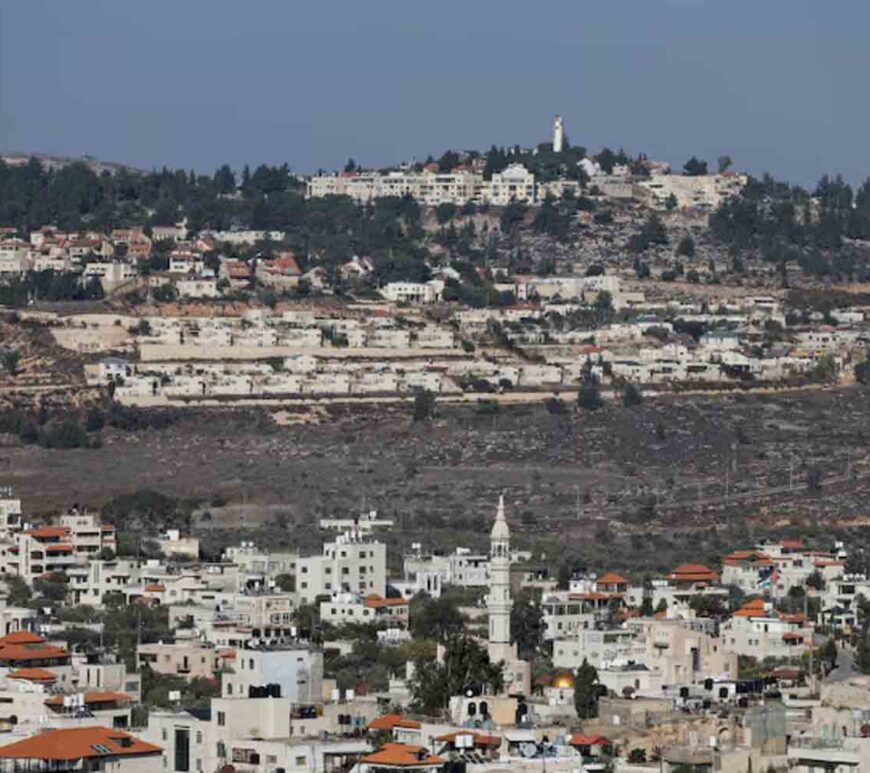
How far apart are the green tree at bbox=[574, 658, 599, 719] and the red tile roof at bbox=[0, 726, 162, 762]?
8150mm

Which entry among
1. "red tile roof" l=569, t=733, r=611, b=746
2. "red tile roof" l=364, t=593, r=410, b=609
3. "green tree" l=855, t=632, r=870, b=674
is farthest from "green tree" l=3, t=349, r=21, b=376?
"red tile roof" l=569, t=733, r=611, b=746

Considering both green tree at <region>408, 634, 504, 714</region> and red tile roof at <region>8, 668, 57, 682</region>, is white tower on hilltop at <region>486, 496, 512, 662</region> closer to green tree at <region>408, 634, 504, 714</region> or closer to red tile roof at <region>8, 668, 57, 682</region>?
green tree at <region>408, 634, 504, 714</region>

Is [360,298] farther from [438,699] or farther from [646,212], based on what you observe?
[438,699]

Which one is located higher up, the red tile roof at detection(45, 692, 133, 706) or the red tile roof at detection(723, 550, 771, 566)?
the red tile roof at detection(723, 550, 771, 566)

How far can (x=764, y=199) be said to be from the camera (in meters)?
155

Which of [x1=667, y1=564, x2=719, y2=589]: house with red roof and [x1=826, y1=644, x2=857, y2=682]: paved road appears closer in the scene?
[x1=826, y1=644, x2=857, y2=682]: paved road

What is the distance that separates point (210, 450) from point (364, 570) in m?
34.1

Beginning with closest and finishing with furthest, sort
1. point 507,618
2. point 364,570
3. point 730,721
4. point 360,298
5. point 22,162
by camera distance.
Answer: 1. point 730,721
2. point 507,618
3. point 364,570
4. point 360,298
5. point 22,162

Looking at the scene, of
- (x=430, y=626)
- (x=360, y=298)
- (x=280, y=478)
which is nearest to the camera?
(x=430, y=626)

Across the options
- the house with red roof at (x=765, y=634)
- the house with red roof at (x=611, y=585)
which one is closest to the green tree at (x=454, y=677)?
the house with red roof at (x=765, y=634)

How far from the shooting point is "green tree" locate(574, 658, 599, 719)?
48.4 meters

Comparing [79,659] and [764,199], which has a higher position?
[764,199]

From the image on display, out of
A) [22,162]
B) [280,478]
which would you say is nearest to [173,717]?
[280,478]

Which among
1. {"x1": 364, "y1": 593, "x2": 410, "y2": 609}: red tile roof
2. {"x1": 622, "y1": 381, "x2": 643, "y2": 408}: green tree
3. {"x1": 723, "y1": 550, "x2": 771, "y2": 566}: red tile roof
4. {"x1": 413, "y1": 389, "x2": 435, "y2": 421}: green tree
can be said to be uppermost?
{"x1": 622, "y1": 381, "x2": 643, "y2": 408}: green tree
